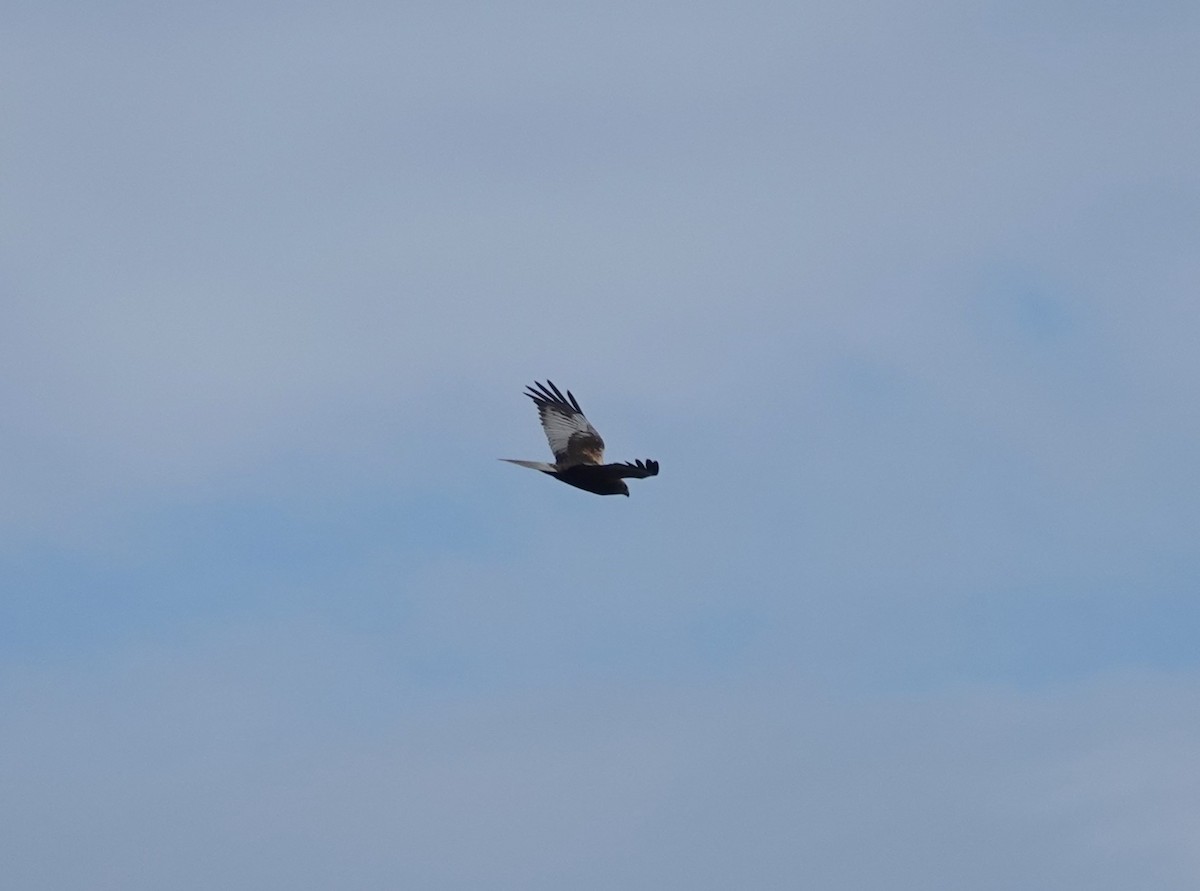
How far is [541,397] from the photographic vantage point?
216 feet

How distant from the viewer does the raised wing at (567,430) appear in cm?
6290

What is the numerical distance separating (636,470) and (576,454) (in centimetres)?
747

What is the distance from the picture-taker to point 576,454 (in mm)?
62875

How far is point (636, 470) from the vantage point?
2190 inches

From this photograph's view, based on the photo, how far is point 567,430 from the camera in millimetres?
64250

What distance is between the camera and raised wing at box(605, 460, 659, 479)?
55156 mm

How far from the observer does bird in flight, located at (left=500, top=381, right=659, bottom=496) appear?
5669cm

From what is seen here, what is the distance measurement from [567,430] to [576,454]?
161cm

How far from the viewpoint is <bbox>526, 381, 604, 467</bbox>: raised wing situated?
2476 inches

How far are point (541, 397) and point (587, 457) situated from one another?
3928 millimetres

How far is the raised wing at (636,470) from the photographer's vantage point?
181ft

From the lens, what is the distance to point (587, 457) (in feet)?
206

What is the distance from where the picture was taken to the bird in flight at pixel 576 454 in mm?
56694
